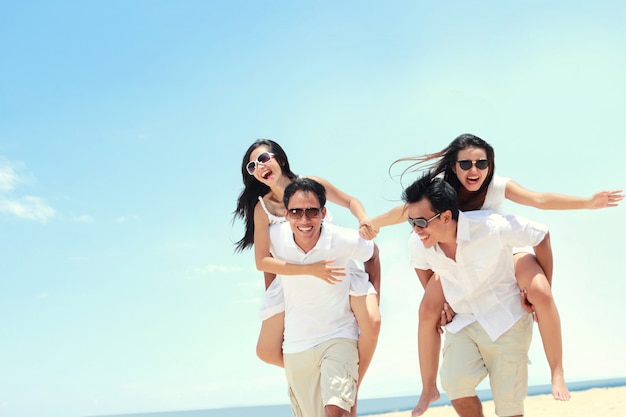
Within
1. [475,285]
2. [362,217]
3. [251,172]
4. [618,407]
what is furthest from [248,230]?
[618,407]

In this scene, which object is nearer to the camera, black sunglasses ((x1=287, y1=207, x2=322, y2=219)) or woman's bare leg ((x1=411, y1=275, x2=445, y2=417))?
woman's bare leg ((x1=411, y1=275, x2=445, y2=417))

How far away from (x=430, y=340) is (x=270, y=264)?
162cm

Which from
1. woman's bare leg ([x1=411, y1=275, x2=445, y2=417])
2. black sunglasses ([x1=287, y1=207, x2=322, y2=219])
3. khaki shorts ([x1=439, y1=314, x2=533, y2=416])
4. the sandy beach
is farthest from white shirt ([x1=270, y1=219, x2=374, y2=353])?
the sandy beach

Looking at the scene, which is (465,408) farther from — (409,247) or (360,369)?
(409,247)

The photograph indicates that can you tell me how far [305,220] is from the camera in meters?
6.11

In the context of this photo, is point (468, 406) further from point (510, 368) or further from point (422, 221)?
point (422, 221)

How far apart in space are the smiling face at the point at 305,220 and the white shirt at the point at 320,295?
0.31 ft

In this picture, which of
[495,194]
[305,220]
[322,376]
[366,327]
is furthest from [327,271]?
[495,194]

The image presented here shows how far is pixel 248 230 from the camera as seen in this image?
7.07 metres

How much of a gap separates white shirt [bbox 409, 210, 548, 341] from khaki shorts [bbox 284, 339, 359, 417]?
0.98m

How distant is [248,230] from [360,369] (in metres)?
1.93

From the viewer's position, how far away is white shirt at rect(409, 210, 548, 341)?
569 cm

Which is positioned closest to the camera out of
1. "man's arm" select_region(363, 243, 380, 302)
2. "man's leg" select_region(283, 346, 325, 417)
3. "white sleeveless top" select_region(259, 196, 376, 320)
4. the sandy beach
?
"man's leg" select_region(283, 346, 325, 417)

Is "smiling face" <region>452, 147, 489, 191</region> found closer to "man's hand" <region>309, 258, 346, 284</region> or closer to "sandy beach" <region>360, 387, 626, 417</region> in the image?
"man's hand" <region>309, 258, 346, 284</region>
